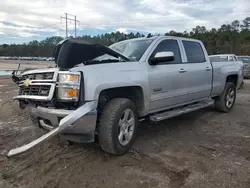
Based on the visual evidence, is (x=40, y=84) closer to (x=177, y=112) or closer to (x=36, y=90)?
(x=36, y=90)

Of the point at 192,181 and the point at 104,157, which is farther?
the point at 104,157

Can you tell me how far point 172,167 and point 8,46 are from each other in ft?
422

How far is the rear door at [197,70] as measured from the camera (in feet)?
17.7

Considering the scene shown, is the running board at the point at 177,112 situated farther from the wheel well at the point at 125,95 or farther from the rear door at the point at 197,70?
the wheel well at the point at 125,95

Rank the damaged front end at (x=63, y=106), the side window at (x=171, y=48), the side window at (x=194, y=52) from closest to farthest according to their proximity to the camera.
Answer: the damaged front end at (x=63, y=106) → the side window at (x=171, y=48) → the side window at (x=194, y=52)

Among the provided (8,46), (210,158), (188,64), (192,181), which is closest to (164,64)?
(188,64)

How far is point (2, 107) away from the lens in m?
7.38

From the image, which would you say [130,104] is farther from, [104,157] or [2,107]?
[2,107]

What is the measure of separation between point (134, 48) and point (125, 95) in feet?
3.63

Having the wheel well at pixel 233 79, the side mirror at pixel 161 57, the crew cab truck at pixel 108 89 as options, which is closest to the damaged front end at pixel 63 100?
the crew cab truck at pixel 108 89

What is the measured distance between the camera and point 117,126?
373 cm

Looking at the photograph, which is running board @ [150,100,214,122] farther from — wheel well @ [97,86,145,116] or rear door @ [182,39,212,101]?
wheel well @ [97,86,145,116]

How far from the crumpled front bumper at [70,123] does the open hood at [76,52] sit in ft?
2.31

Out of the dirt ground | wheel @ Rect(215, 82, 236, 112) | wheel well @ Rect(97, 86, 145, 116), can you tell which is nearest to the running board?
wheel well @ Rect(97, 86, 145, 116)
